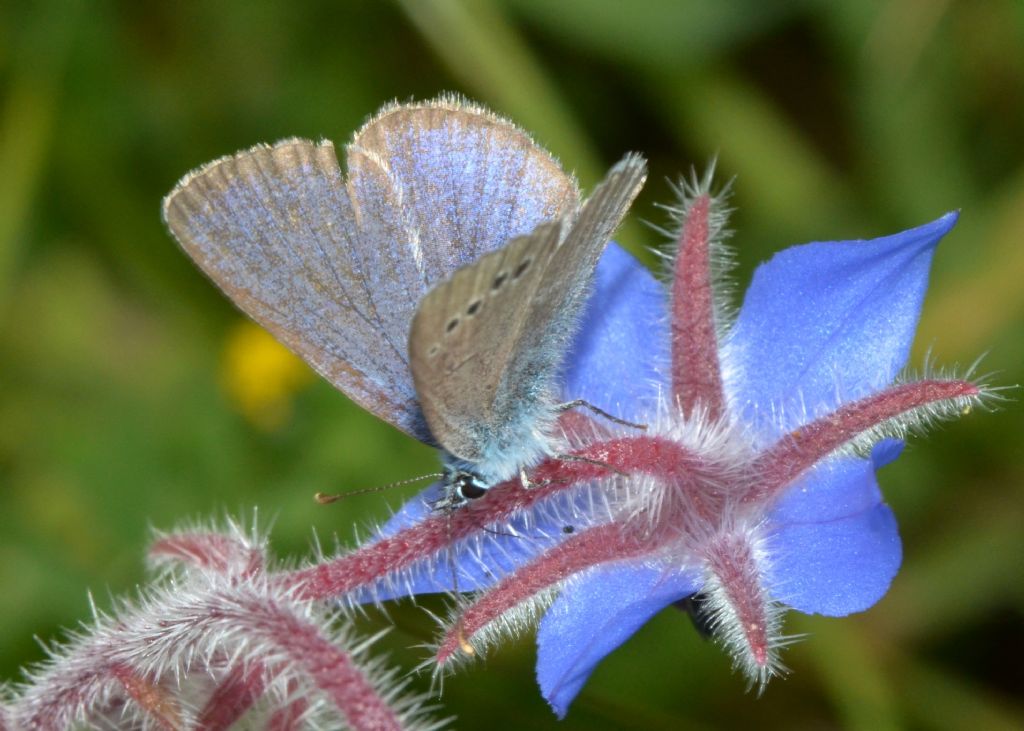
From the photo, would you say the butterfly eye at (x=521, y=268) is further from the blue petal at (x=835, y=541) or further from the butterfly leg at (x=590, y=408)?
the blue petal at (x=835, y=541)

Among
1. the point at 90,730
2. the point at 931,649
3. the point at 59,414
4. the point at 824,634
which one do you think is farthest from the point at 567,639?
the point at 59,414

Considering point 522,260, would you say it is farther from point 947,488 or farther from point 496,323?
point 947,488

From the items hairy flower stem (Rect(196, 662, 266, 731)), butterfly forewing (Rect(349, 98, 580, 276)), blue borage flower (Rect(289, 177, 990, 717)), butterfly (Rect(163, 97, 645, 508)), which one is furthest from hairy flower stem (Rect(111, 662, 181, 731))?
butterfly forewing (Rect(349, 98, 580, 276))

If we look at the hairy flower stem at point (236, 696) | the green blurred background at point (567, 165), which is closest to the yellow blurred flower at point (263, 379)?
the green blurred background at point (567, 165)

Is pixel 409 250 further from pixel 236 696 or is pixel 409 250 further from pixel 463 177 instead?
pixel 236 696

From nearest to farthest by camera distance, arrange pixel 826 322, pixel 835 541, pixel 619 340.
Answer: pixel 835 541
pixel 826 322
pixel 619 340

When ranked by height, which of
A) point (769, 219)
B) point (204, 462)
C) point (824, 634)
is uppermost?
point (769, 219)

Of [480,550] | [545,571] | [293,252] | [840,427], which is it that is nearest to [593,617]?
[545,571]
